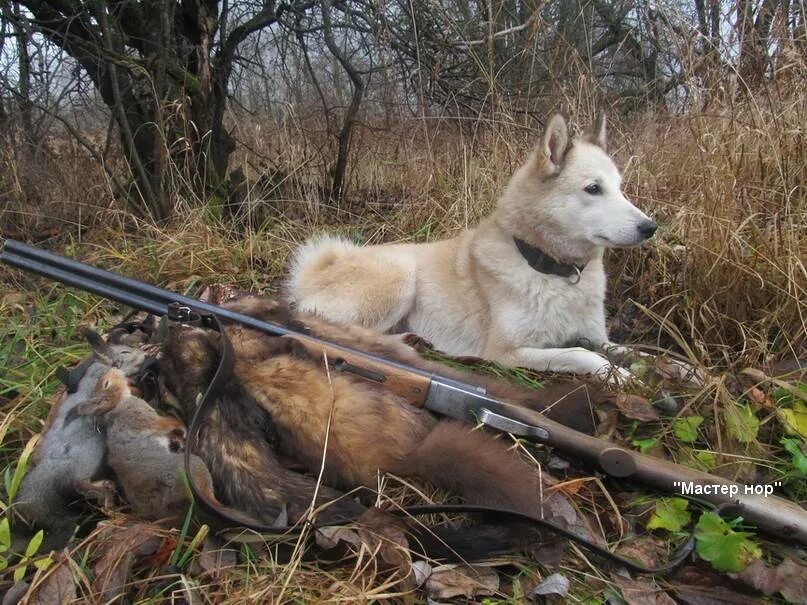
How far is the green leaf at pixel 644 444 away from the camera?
6.09 ft

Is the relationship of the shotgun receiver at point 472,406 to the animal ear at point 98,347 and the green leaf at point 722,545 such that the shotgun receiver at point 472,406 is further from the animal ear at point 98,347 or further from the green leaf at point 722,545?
the animal ear at point 98,347

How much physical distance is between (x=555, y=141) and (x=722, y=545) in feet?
6.54

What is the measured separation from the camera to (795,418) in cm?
190

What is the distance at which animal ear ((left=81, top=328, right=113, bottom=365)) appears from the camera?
72.4 inches

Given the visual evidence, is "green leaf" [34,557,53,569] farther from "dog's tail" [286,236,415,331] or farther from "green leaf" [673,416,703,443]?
"green leaf" [673,416,703,443]

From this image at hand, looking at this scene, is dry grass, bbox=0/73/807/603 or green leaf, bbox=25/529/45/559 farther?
dry grass, bbox=0/73/807/603

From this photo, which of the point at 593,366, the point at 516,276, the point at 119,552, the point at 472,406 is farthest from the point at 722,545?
the point at 516,276

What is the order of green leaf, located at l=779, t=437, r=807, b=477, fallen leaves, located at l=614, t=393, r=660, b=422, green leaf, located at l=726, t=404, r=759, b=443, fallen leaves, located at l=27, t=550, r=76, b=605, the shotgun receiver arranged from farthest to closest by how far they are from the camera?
fallen leaves, located at l=614, t=393, r=660, b=422 < green leaf, located at l=726, t=404, r=759, b=443 < green leaf, located at l=779, t=437, r=807, b=477 < the shotgun receiver < fallen leaves, located at l=27, t=550, r=76, b=605

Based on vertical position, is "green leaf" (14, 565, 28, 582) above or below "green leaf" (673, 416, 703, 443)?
below

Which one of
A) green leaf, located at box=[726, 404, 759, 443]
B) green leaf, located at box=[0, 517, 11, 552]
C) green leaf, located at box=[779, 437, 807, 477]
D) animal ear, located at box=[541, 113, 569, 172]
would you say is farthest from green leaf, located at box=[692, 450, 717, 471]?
green leaf, located at box=[0, 517, 11, 552]

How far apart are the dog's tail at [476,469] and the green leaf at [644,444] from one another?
1.55 feet


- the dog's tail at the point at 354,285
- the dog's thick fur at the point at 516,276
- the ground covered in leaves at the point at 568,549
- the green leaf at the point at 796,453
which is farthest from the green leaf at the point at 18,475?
the green leaf at the point at 796,453

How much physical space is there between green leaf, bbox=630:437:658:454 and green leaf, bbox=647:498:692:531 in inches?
10.1

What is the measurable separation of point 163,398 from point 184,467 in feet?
1.31
